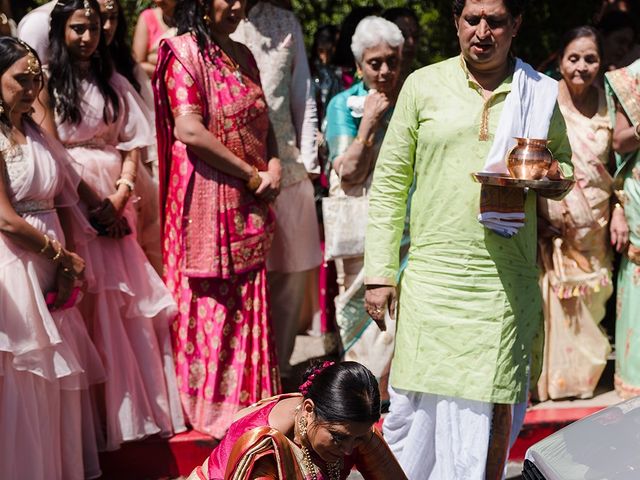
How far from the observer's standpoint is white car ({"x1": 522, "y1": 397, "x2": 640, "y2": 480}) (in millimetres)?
3172

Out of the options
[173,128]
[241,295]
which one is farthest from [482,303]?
[173,128]

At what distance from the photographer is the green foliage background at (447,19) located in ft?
27.7

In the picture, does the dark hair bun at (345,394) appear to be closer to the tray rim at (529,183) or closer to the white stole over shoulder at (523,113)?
the tray rim at (529,183)

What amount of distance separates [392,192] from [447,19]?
Result: 4.54 m

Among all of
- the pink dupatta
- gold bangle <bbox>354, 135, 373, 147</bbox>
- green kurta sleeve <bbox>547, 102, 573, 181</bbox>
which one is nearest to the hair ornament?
green kurta sleeve <bbox>547, 102, 573, 181</bbox>

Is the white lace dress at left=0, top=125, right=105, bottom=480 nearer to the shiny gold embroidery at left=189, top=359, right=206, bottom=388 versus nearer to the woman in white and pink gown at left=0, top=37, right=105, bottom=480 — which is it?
the woman in white and pink gown at left=0, top=37, right=105, bottom=480

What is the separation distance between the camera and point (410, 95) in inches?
168

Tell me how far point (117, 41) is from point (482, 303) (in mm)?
2363

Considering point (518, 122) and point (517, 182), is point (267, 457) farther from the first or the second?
point (518, 122)

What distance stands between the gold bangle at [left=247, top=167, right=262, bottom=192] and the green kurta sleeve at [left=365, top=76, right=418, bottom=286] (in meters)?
0.93

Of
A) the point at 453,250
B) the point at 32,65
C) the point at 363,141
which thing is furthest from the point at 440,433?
the point at 32,65

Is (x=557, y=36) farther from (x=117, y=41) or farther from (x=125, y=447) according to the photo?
(x=125, y=447)

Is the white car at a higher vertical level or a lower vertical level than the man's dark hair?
lower

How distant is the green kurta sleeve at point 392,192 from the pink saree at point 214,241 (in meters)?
1.01
